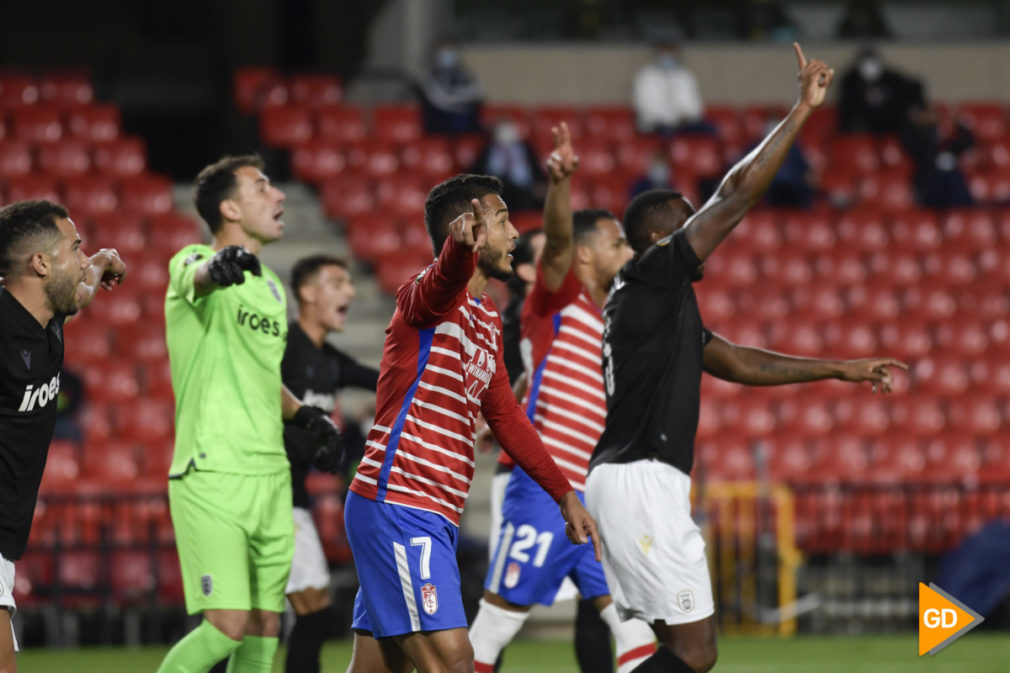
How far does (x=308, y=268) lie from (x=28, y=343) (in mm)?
2719

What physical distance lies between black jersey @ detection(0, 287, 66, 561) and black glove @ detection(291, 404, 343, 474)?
145cm

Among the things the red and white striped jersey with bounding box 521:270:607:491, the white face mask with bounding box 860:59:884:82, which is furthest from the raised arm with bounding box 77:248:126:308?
the white face mask with bounding box 860:59:884:82

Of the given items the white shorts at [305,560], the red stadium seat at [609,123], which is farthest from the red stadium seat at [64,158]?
the white shorts at [305,560]

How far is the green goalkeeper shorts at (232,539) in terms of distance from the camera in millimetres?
5863

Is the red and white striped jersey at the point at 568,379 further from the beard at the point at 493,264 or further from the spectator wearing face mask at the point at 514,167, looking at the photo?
the spectator wearing face mask at the point at 514,167

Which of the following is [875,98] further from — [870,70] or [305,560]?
[305,560]

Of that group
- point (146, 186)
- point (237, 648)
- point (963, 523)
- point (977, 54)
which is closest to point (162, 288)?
point (146, 186)

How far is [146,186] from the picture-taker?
53.4 ft

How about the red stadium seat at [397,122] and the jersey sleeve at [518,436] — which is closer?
the jersey sleeve at [518,436]

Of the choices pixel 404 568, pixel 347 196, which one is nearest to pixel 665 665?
pixel 404 568

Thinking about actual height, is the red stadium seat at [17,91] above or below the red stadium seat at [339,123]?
above

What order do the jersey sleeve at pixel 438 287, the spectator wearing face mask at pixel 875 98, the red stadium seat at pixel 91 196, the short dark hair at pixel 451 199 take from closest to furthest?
the jersey sleeve at pixel 438 287, the short dark hair at pixel 451 199, the red stadium seat at pixel 91 196, the spectator wearing face mask at pixel 875 98

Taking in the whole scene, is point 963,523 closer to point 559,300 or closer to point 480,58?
point 559,300

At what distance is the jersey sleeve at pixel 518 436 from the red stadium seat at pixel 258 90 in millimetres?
13364
